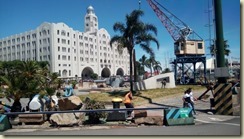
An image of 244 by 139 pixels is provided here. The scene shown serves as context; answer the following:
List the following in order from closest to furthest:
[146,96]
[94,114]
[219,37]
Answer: [94,114] < [219,37] < [146,96]

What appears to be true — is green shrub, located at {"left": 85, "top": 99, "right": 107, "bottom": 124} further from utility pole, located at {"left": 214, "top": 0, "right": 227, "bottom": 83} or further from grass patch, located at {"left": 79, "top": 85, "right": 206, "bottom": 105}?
utility pole, located at {"left": 214, "top": 0, "right": 227, "bottom": 83}

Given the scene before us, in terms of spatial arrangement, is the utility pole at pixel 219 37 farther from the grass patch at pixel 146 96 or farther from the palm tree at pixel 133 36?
the palm tree at pixel 133 36

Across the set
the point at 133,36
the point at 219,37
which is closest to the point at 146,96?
the point at 133,36

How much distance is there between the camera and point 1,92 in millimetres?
12734

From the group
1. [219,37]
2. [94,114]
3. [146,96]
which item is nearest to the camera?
[94,114]

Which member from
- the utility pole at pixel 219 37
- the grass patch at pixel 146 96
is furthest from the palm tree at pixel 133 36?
the utility pole at pixel 219 37

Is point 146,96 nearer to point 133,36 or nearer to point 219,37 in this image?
point 133,36

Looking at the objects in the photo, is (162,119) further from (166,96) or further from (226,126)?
(166,96)

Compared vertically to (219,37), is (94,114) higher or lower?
lower

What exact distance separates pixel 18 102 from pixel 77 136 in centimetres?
492

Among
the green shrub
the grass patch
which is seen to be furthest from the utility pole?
the green shrub

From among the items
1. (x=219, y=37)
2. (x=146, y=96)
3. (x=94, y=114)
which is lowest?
(x=94, y=114)

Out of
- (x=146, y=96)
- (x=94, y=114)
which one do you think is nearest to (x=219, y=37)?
(x=94, y=114)

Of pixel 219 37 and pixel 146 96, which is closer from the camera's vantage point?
pixel 219 37
